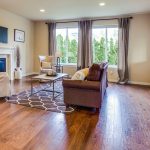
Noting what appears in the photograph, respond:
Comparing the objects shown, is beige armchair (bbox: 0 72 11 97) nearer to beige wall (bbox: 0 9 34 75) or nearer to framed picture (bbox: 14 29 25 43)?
beige wall (bbox: 0 9 34 75)

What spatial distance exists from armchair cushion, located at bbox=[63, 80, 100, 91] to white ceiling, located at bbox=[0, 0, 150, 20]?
2708mm

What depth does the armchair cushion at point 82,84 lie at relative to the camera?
124 inches

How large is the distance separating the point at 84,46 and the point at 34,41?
267 cm

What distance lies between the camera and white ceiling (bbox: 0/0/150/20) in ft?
15.8

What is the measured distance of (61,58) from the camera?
24.9 feet

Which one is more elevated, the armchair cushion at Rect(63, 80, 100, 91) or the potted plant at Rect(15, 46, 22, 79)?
the potted plant at Rect(15, 46, 22, 79)

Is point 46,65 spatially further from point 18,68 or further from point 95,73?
point 95,73

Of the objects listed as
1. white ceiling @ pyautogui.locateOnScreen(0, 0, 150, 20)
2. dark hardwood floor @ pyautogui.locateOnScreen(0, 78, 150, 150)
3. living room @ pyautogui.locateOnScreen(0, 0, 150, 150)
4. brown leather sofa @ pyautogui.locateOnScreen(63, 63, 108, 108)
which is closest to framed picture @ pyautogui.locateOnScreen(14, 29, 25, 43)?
living room @ pyautogui.locateOnScreen(0, 0, 150, 150)

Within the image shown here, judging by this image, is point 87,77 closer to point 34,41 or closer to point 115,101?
point 115,101

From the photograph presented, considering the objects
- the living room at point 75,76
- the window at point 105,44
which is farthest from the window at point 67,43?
the window at point 105,44

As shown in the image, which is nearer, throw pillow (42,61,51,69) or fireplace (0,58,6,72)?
fireplace (0,58,6,72)

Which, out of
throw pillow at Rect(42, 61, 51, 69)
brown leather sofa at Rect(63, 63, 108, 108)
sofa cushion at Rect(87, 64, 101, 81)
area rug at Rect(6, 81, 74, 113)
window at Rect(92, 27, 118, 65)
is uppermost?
window at Rect(92, 27, 118, 65)

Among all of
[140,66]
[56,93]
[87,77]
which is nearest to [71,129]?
[87,77]

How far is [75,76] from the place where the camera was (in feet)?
11.0
